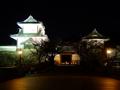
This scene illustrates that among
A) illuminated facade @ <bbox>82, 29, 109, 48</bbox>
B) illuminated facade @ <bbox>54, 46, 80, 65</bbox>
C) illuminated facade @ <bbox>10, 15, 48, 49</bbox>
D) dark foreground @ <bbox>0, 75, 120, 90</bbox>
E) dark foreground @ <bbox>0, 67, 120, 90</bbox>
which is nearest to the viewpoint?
dark foreground @ <bbox>0, 75, 120, 90</bbox>

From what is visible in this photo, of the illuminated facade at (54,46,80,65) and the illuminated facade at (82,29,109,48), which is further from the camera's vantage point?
the illuminated facade at (54,46,80,65)

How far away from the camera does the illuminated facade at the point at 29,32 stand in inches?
2450

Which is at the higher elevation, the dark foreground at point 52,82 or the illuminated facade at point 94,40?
the illuminated facade at point 94,40

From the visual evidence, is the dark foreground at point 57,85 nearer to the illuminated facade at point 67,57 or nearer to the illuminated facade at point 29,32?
the illuminated facade at point 67,57

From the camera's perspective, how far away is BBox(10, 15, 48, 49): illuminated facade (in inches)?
2450

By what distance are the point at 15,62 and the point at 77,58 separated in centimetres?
1480

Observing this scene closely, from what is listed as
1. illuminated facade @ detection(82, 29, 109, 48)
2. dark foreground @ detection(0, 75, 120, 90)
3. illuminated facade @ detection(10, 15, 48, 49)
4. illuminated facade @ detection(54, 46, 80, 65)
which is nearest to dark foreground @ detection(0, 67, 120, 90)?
dark foreground @ detection(0, 75, 120, 90)

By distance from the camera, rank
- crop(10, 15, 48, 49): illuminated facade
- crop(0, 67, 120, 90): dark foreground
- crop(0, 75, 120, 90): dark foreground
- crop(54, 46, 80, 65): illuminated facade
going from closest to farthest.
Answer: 1. crop(0, 75, 120, 90): dark foreground
2. crop(0, 67, 120, 90): dark foreground
3. crop(54, 46, 80, 65): illuminated facade
4. crop(10, 15, 48, 49): illuminated facade

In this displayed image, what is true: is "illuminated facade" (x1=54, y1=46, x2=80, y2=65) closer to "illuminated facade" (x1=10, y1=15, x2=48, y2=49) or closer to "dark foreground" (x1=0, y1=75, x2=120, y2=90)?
"illuminated facade" (x1=10, y1=15, x2=48, y2=49)

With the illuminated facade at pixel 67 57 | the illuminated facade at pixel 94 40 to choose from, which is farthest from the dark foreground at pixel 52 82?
the illuminated facade at pixel 67 57

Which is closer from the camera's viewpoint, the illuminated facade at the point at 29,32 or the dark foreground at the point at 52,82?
the dark foreground at the point at 52,82

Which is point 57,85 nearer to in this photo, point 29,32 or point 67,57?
point 29,32

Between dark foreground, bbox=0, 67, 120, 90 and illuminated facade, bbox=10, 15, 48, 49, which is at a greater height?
illuminated facade, bbox=10, 15, 48, 49

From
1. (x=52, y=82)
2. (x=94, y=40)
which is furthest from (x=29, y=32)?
(x=52, y=82)
